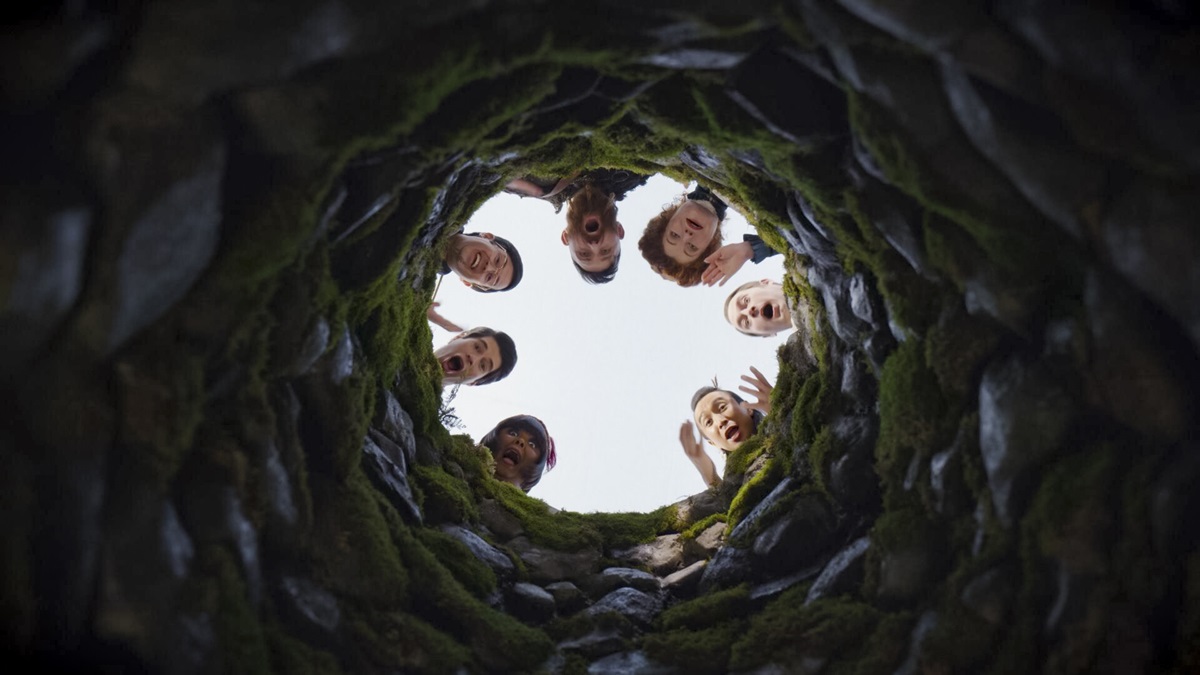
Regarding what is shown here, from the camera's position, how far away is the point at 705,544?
7129 mm

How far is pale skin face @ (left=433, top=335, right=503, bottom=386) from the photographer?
9.20 metres

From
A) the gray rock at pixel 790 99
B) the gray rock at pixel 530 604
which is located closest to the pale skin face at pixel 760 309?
the gray rock at pixel 530 604

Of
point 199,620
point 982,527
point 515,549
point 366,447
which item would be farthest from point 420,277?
point 982,527

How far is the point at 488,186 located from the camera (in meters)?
6.71

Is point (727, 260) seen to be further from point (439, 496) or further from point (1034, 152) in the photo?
point (1034, 152)

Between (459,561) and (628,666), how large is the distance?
1.41m

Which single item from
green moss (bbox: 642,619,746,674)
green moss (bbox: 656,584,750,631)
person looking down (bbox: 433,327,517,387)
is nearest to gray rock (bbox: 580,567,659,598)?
green moss (bbox: 656,584,750,631)

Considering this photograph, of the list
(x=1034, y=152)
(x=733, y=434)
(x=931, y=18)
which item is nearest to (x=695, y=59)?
(x=931, y=18)

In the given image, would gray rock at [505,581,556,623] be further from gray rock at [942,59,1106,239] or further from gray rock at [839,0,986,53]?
gray rock at [839,0,986,53]

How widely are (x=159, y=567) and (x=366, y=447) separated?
7.67 feet

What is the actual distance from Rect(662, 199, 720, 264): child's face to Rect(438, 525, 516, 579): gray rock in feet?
13.6

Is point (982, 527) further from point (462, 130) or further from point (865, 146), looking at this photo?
point (462, 130)

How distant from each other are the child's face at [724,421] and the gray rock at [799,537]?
2322mm

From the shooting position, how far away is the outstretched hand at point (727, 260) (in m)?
9.40
